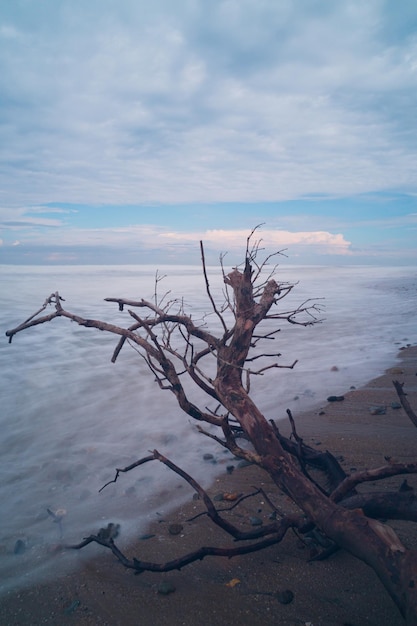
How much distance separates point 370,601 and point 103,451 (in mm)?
3331

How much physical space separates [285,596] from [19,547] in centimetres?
200

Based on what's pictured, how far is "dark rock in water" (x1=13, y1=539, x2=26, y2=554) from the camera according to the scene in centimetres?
338

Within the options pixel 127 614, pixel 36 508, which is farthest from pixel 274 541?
pixel 36 508

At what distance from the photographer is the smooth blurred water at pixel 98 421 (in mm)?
3801

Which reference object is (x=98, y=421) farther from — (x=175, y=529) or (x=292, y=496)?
(x=292, y=496)

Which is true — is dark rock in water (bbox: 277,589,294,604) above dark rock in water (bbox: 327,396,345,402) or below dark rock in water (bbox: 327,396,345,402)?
above

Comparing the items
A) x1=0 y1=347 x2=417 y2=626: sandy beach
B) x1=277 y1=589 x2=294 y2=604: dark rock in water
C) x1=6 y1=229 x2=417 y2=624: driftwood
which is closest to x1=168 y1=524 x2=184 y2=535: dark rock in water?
x1=0 y1=347 x2=417 y2=626: sandy beach

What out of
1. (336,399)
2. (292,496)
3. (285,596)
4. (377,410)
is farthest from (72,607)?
(336,399)

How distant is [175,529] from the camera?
137 inches

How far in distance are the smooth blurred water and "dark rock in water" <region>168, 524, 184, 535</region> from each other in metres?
0.26

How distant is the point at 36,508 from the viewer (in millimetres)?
4004

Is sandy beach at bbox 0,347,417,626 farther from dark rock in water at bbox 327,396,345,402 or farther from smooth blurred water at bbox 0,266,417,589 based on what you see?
dark rock in water at bbox 327,396,345,402

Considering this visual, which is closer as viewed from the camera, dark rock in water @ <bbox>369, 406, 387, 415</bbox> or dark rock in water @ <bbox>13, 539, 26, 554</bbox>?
dark rock in water @ <bbox>13, 539, 26, 554</bbox>

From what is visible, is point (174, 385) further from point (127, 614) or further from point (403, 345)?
point (403, 345)
